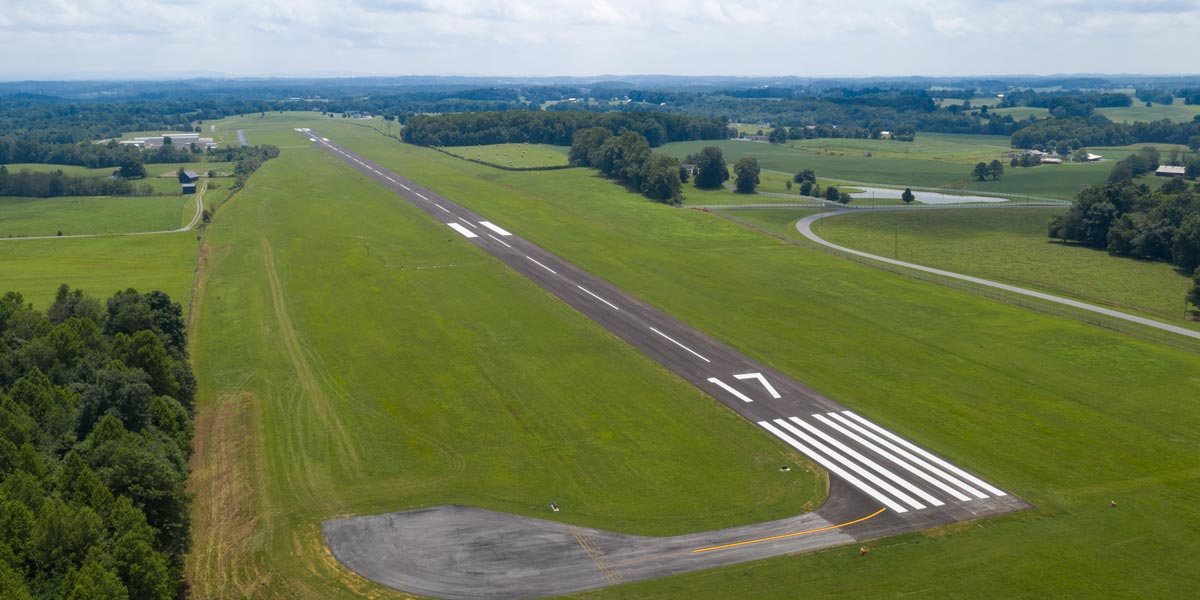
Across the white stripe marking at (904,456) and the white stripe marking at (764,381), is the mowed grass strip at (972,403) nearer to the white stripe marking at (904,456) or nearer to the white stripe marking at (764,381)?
the white stripe marking at (904,456)

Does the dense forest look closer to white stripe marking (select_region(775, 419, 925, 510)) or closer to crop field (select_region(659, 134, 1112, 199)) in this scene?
white stripe marking (select_region(775, 419, 925, 510))

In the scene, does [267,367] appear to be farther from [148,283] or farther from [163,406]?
[148,283]

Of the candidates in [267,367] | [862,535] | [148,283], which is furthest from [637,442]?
[148,283]

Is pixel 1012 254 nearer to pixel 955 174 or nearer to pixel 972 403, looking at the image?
pixel 972 403

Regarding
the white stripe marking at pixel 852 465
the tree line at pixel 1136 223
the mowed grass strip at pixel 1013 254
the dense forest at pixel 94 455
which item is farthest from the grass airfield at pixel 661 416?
the tree line at pixel 1136 223

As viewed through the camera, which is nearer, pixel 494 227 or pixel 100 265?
pixel 100 265

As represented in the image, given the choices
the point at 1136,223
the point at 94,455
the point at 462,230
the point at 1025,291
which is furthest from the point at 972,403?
the point at 462,230
